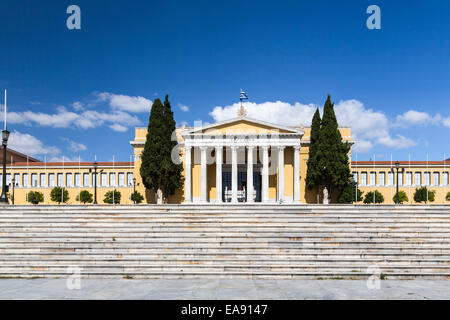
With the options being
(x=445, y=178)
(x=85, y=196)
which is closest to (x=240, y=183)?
(x=85, y=196)

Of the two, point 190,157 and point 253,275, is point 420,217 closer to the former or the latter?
point 253,275

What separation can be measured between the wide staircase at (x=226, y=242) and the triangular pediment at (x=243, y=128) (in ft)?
72.7

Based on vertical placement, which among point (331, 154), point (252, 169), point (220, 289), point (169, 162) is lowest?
point (220, 289)

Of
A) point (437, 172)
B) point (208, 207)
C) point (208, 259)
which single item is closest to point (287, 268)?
point (208, 259)

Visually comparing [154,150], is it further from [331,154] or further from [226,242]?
[226,242]

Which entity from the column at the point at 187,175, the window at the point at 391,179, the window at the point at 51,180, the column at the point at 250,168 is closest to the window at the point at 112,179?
the window at the point at 51,180

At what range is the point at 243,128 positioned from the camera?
1716 inches

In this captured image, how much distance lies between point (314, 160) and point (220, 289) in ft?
109

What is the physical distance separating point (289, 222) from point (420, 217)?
648 cm

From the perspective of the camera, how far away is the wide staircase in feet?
49.8

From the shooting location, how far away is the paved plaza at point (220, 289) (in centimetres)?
1150

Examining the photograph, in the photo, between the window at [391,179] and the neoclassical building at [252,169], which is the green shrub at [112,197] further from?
the window at [391,179]
